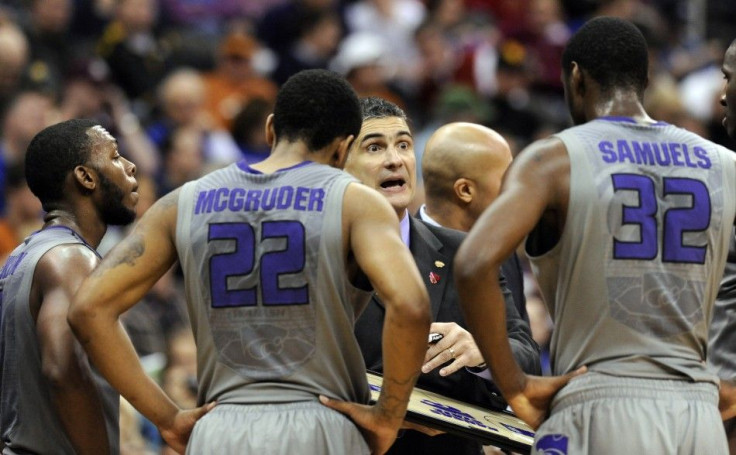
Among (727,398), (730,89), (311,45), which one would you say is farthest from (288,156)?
(311,45)

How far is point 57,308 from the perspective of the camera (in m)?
5.11

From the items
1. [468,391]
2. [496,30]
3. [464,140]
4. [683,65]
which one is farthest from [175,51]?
[468,391]

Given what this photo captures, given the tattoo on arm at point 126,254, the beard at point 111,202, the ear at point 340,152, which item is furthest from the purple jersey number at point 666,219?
the beard at point 111,202

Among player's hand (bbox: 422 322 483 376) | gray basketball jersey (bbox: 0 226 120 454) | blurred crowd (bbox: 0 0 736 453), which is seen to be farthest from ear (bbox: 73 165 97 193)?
blurred crowd (bbox: 0 0 736 453)

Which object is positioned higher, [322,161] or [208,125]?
[322,161]

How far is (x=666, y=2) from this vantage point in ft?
54.7

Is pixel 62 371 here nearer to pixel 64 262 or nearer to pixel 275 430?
pixel 64 262

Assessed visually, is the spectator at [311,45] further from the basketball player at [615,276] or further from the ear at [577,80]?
the basketball player at [615,276]

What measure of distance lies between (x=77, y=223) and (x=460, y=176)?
199 centimetres

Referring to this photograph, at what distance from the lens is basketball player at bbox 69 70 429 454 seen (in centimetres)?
445

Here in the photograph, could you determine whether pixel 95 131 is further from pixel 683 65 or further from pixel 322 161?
pixel 683 65

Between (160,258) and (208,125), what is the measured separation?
25.2 feet

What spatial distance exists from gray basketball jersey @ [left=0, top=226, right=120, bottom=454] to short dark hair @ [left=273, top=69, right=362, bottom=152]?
1249 millimetres

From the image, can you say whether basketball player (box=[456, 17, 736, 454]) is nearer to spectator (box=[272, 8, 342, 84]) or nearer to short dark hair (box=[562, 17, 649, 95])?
short dark hair (box=[562, 17, 649, 95])
